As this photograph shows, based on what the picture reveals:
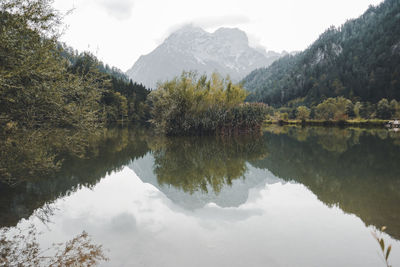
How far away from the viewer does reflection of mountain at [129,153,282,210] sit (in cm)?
780

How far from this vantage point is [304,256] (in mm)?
4625

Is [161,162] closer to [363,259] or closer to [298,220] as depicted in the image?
[298,220]

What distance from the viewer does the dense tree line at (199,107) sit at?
3069 cm

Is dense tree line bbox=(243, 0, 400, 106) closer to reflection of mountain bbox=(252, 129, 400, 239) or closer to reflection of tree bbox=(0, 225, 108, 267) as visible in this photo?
reflection of mountain bbox=(252, 129, 400, 239)

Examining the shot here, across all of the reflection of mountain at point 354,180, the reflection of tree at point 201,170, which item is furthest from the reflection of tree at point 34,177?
the reflection of mountain at point 354,180

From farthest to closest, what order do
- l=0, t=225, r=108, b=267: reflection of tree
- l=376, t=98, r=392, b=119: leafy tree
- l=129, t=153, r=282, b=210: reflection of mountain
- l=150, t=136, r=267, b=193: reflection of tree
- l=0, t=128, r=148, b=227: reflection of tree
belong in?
l=376, t=98, r=392, b=119: leafy tree, l=150, t=136, r=267, b=193: reflection of tree, l=129, t=153, r=282, b=210: reflection of mountain, l=0, t=128, r=148, b=227: reflection of tree, l=0, t=225, r=108, b=267: reflection of tree

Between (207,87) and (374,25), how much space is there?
17423 centimetres

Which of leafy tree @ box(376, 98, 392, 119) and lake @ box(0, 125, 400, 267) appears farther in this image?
leafy tree @ box(376, 98, 392, 119)

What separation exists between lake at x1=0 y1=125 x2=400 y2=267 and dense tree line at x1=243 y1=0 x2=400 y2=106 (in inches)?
4794

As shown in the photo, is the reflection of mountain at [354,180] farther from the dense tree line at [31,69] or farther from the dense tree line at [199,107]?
the dense tree line at [199,107]

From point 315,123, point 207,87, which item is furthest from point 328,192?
point 315,123

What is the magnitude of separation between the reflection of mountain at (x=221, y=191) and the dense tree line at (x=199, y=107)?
731 inches

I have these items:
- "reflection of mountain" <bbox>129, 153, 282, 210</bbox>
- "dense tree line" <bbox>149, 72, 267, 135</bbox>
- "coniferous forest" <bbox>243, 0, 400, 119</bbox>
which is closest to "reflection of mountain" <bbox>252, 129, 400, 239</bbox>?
"reflection of mountain" <bbox>129, 153, 282, 210</bbox>

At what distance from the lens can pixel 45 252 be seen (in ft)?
16.0
